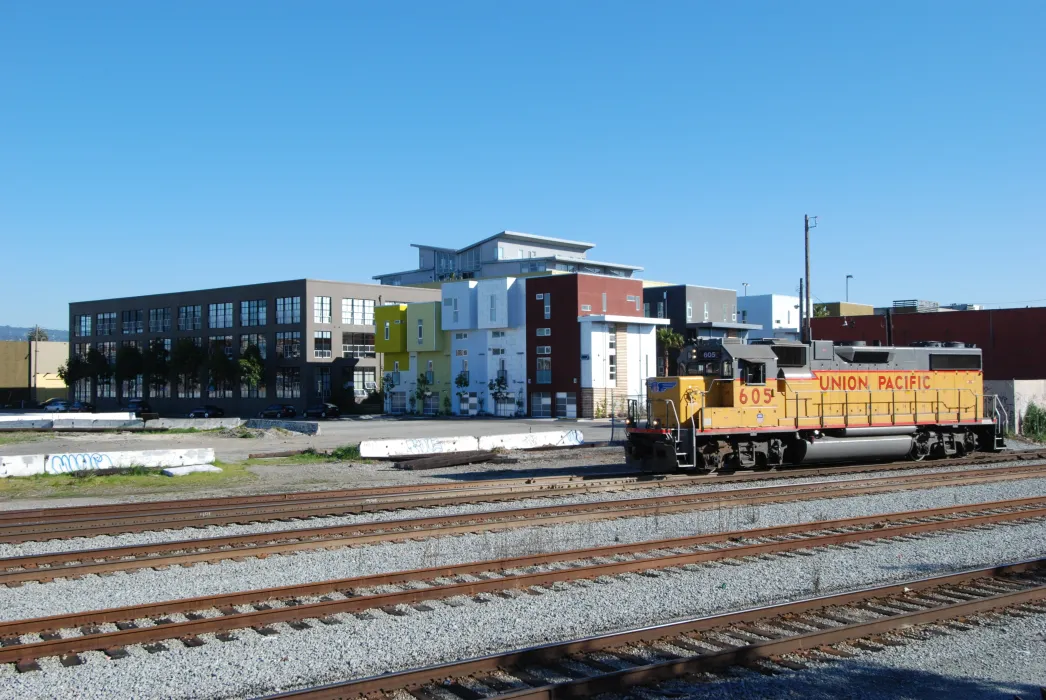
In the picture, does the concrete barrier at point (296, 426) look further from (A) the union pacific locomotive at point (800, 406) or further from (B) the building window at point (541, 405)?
(A) the union pacific locomotive at point (800, 406)

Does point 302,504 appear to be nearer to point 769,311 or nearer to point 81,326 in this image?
point 769,311

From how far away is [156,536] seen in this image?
1338 cm

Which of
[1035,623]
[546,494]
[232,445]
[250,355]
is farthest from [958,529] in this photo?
[250,355]

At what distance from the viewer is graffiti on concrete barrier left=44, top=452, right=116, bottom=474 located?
75.6ft

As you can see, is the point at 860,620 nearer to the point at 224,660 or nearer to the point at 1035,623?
the point at 1035,623

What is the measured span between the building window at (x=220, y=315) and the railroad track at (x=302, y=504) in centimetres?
6243

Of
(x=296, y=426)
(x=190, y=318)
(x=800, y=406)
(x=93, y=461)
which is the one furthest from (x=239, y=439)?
(x=190, y=318)

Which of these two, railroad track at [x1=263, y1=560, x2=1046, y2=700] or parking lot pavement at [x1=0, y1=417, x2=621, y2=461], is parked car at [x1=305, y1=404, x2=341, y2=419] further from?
railroad track at [x1=263, y1=560, x2=1046, y2=700]

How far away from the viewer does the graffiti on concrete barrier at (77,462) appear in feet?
75.6

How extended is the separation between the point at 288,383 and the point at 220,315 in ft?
37.8

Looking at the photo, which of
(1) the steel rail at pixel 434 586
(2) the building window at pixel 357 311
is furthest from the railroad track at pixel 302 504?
(2) the building window at pixel 357 311

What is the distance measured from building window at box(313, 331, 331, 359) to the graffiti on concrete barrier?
154ft

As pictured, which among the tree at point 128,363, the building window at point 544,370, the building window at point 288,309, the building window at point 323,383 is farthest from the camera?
the tree at point 128,363

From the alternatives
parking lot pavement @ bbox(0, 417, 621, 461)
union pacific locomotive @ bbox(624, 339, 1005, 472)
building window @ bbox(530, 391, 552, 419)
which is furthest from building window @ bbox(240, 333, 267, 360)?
union pacific locomotive @ bbox(624, 339, 1005, 472)
